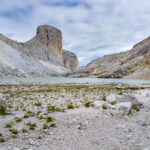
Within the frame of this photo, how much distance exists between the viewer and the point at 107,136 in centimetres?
668

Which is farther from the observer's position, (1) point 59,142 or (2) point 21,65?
(2) point 21,65

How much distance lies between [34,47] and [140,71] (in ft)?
443

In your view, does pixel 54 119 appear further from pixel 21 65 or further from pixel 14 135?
pixel 21 65

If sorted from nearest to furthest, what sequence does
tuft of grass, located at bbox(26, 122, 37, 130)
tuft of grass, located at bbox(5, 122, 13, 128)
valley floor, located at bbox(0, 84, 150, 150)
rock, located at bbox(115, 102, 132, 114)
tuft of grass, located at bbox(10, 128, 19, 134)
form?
valley floor, located at bbox(0, 84, 150, 150), tuft of grass, located at bbox(10, 128, 19, 134), tuft of grass, located at bbox(26, 122, 37, 130), tuft of grass, located at bbox(5, 122, 13, 128), rock, located at bbox(115, 102, 132, 114)

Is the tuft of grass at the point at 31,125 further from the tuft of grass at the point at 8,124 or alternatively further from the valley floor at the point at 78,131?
the tuft of grass at the point at 8,124

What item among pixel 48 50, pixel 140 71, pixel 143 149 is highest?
pixel 48 50

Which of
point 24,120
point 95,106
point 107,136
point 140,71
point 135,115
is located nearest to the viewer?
point 107,136

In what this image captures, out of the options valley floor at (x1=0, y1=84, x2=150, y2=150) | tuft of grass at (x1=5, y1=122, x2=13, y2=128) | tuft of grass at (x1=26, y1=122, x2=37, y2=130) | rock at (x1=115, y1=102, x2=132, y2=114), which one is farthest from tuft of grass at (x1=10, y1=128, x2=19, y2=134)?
rock at (x1=115, y1=102, x2=132, y2=114)

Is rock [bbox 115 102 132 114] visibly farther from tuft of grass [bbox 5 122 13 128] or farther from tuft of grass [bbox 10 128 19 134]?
tuft of grass [bbox 5 122 13 128]

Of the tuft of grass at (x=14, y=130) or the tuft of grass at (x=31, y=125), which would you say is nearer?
the tuft of grass at (x=14, y=130)

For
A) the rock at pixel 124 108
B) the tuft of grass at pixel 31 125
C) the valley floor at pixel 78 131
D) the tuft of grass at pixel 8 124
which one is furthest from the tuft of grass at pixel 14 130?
the rock at pixel 124 108

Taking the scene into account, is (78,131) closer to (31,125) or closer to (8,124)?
(31,125)

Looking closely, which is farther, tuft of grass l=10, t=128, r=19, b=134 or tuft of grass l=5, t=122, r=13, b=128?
tuft of grass l=5, t=122, r=13, b=128

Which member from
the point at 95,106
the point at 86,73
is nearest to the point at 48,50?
the point at 86,73
